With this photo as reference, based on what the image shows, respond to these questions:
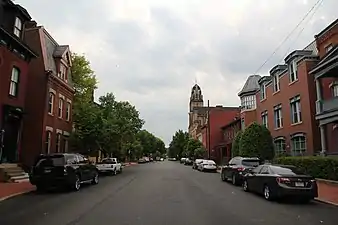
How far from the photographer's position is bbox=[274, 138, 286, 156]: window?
3204 cm

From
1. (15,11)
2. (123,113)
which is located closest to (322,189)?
(15,11)

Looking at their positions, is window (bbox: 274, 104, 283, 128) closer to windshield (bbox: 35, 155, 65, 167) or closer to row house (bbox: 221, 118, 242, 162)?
row house (bbox: 221, 118, 242, 162)

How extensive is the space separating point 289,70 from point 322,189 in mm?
15518

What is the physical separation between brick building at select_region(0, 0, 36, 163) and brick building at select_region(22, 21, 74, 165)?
1521mm

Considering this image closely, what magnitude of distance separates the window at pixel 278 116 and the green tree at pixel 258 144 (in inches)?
177

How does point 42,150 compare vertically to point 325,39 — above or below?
below

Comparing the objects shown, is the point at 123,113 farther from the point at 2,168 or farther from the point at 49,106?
the point at 2,168

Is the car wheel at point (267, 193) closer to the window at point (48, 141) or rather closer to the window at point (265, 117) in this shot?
the window at point (48, 141)

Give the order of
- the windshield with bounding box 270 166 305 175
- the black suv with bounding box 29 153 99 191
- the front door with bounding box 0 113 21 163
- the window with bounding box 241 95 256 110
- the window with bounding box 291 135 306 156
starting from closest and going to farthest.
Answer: the windshield with bounding box 270 166 305 175, the black suv with bounding box 29 153 99 191, the front door with bounding box 0 113 21 163, the window with bounding box 291 135 306 156, the window with bounding box 241 95 256 110

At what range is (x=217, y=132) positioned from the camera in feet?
241

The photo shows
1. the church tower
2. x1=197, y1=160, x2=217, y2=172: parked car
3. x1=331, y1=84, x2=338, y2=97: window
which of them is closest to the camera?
x1=331, y1=84, x2=338, y2=97: window

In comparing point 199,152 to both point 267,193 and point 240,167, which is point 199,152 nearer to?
point 240,167

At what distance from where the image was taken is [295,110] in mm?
30047

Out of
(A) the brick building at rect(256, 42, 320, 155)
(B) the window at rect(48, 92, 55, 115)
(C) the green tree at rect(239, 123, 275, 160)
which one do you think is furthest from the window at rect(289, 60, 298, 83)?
(B) the window at rect(48, 92, 55, 115)
